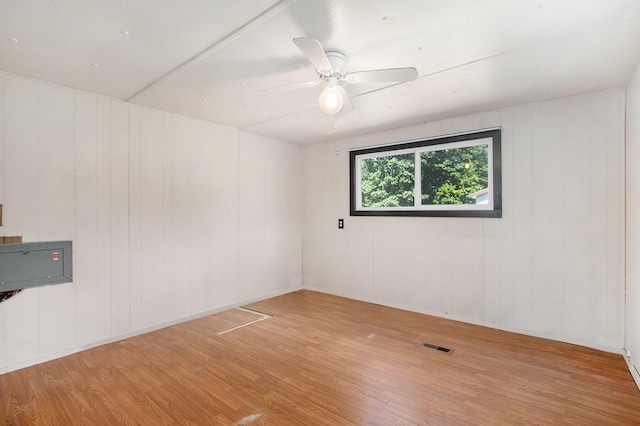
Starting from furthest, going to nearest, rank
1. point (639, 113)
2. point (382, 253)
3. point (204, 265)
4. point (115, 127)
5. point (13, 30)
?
point (382, 253)
point (204, 265)
point (115, 127)
point (639, 113)
point (13, 30)

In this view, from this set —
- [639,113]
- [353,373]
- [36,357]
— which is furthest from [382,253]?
[36,357]

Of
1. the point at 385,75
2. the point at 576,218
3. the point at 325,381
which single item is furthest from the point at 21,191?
the point at 576,218

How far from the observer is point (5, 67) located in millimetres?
2543

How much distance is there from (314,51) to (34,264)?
3060mm

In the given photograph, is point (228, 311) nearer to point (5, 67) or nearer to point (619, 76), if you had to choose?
point (5, 67)

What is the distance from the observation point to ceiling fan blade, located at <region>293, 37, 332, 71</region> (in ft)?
5.86

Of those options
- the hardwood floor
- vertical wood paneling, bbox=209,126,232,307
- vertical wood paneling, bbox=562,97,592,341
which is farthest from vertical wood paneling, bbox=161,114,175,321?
vertical wood paneling, bbox=562,97,592,341

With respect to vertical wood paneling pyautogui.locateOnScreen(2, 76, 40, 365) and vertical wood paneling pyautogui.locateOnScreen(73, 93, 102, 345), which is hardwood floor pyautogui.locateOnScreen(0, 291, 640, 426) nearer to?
vertical wood paneling pyautogui.locateOnScreen(2, 76, 40, 365)

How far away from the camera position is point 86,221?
308 cm

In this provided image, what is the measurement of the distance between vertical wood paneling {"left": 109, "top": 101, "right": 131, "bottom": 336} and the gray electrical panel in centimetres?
41

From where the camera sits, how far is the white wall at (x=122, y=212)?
2734mm

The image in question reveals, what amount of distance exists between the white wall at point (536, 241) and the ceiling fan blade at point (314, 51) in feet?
8.18

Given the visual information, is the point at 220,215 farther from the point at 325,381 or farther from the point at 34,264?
the point at 325,381

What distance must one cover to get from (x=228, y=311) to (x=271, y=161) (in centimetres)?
242
